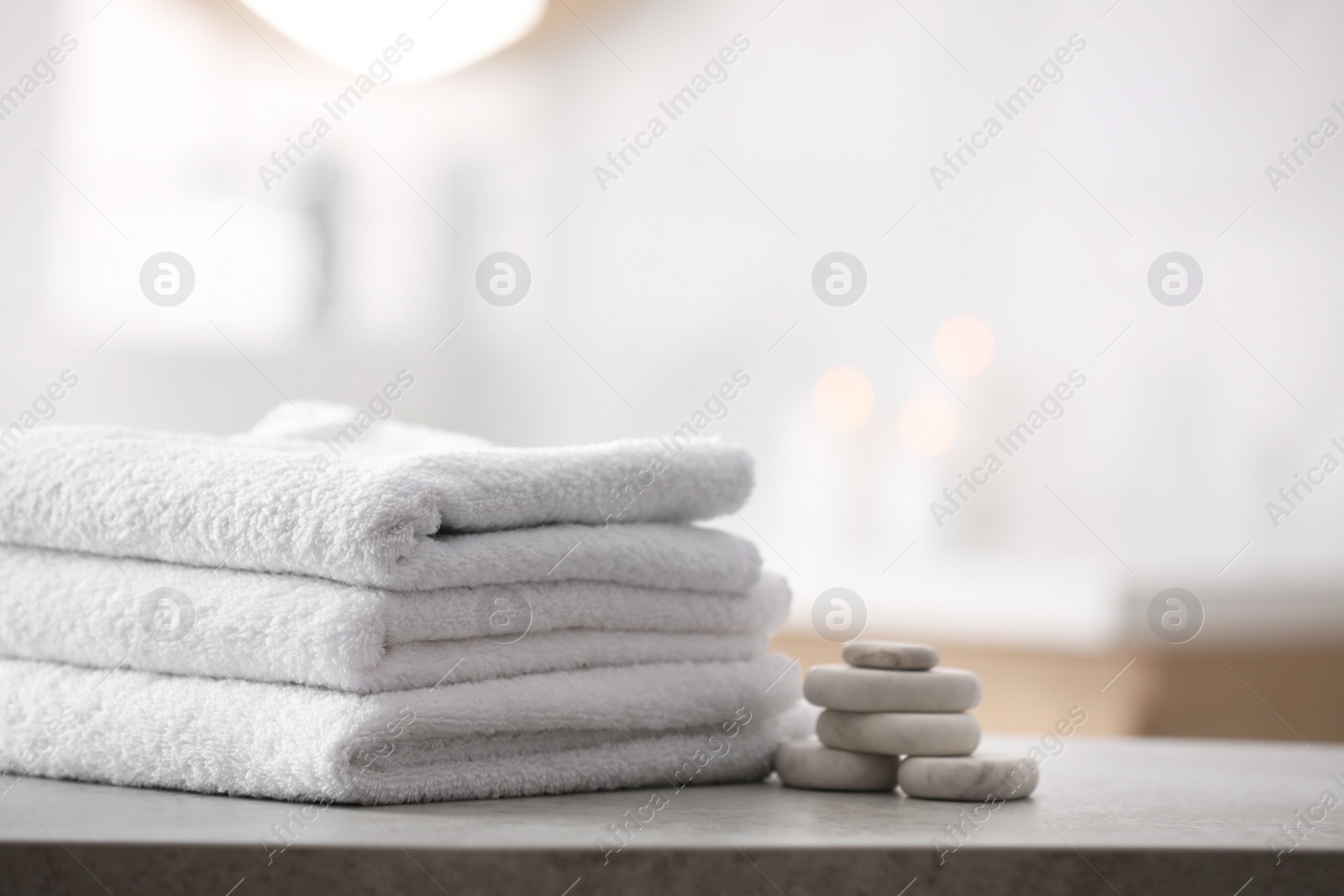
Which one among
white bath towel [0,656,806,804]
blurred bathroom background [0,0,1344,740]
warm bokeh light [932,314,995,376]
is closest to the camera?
white bath towel [0,656,806,804]

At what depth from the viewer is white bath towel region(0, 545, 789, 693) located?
1.87ft

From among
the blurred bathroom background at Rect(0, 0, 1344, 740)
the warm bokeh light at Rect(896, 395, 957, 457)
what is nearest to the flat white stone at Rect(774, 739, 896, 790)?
the blurred bathroom background at Rect(0, 0, 1344, 740)

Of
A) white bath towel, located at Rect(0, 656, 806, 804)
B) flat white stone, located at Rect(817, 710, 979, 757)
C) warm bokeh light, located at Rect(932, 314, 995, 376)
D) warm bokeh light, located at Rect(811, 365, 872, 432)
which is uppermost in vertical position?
warm bokeh light, located at Rect(932, 314, 995, 376)

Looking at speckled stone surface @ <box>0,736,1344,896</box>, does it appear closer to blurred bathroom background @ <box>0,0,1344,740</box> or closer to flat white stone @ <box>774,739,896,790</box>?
flat white stone @ <box>774,739,896,790</box>

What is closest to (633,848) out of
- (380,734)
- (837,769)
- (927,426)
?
(380,734)

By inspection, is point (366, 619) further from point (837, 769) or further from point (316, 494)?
point (837, 769)

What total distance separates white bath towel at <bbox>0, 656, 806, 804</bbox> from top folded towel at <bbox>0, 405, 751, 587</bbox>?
0.21ft

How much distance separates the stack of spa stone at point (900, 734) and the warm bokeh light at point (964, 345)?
1299mm

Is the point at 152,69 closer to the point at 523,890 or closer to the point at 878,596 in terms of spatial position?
the point at 878,596

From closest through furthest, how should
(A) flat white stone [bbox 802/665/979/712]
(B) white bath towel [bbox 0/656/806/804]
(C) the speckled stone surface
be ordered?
1. (C) the speckled stone surface
2. (B) white bath towel [bbox 0/656/806/804]
3. (A) flat white stone [bbox 802/665/979/712]

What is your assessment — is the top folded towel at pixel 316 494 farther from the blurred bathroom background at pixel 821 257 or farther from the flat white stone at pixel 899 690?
the blurred bathroom background at pixel 821 257

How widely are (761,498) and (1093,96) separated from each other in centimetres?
81

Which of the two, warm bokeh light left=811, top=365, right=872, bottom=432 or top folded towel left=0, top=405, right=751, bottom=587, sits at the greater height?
warm bokeh light left=811, top=365, right=872, bottom=432

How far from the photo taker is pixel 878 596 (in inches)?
74.1
